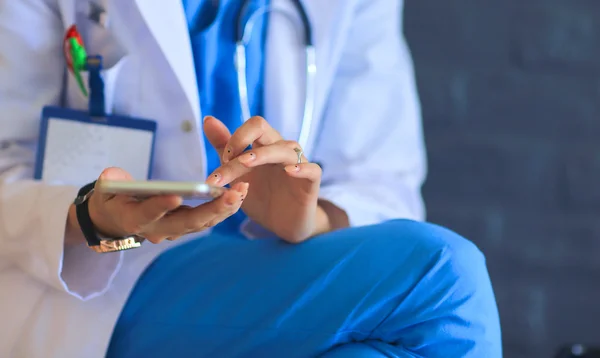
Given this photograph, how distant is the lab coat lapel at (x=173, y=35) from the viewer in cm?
93

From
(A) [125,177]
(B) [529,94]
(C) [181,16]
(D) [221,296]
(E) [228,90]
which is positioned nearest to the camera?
(A) [125,177]

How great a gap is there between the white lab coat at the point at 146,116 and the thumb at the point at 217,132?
0.48ft

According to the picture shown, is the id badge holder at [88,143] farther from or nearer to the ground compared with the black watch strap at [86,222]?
farther from the ground

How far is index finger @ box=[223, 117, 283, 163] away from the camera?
75cm

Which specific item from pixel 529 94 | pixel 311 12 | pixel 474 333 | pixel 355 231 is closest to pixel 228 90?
pixel 311 12

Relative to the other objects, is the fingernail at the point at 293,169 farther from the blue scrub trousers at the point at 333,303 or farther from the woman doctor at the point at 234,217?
Answer: the blue scrub trousers at the point at 333,303

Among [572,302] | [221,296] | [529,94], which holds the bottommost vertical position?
[572,302]

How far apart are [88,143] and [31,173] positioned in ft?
0.29

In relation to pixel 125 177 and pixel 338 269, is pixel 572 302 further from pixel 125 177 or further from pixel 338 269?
pixel 125 177

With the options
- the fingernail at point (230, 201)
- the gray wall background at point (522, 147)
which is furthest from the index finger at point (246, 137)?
the gray wall background at point (522, 147)

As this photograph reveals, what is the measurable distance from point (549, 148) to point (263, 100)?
73 cm

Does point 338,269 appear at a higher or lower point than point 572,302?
higher

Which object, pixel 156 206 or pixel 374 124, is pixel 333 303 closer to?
pixel 156 206

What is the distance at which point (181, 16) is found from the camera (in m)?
0.95
